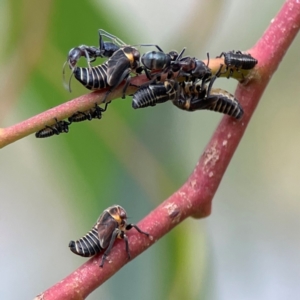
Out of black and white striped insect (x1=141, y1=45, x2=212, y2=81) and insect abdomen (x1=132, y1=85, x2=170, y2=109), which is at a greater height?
black and white striped insect (x1=141, y1=45, x2=212, y2=81)

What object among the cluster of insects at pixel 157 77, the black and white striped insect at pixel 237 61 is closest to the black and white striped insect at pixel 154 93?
the cluster of insects at pixel 157 77

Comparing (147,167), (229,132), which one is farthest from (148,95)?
(147,167)

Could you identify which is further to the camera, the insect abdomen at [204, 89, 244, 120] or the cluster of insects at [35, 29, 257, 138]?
the insect abdomen at [204, 89, 244, 120]

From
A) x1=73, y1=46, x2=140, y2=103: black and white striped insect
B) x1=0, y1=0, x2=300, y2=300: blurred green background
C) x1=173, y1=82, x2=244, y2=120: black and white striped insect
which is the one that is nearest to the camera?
x1=73, y1=46, x2=140, y2=103: black and white striped insect

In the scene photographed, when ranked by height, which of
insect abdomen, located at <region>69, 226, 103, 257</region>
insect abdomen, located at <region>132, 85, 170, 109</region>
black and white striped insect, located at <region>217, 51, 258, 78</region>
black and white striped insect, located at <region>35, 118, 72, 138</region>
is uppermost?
black and white striped insect, located at <region>217, 51, 258, 78</region>

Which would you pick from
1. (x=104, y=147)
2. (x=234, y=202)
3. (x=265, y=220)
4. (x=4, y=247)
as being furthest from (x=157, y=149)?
(x=4, y=247)

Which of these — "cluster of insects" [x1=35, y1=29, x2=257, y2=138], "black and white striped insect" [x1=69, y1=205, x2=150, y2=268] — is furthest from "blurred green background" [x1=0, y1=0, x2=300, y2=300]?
"black and white striped insect" [x1=69, y1=205, x2=150, y2=268]

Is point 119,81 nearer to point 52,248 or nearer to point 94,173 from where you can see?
point 94,173

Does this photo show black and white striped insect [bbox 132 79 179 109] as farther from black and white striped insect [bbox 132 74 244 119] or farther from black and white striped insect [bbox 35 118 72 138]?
black and white striped insect [bbox 35 118 72 138]
